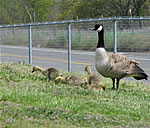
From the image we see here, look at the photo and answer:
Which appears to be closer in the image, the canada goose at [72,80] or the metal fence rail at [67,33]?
the canada goose at [72,80]

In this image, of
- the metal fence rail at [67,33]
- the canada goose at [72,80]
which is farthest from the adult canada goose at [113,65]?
the metal fence rail at [67,33]

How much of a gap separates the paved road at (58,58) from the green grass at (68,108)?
7.70 meters

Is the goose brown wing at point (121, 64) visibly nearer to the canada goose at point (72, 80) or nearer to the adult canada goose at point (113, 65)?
the adult canada goose at point (113, 65)

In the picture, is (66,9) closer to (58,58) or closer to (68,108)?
(58,58)

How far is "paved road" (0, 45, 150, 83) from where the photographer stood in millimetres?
17003

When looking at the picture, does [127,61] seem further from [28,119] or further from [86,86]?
[28,119]

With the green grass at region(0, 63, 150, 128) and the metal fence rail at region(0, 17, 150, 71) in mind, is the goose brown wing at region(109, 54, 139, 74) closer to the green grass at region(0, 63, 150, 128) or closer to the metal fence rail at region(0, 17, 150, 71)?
the green grass at region(0, 63, 150, 128)

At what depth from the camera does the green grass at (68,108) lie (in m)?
5.48

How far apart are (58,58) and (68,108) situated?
14827 millimetres

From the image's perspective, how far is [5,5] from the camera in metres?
52.5

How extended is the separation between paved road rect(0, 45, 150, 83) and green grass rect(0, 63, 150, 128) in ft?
25.2

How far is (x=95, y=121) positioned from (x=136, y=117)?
974mm

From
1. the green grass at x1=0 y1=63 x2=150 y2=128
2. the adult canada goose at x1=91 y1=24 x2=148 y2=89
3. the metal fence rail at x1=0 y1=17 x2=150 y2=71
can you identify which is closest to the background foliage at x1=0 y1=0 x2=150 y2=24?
the metal fence rail at x1=0 y1=17 x2=150 y2=71

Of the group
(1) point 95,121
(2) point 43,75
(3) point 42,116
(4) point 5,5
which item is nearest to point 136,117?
(1) point 95,121
